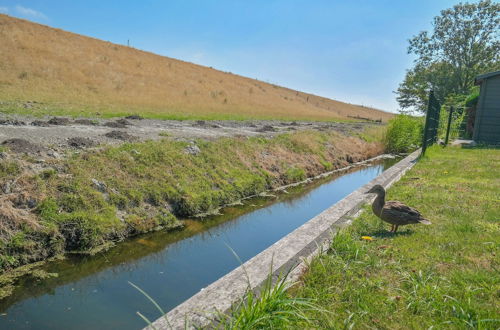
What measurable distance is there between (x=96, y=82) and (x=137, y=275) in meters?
25.4

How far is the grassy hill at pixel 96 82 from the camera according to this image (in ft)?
64.4

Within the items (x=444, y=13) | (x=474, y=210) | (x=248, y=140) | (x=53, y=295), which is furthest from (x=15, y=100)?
(x=444, y=13)

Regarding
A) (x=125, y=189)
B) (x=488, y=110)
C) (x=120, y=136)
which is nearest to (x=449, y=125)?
(x=488, y=110)

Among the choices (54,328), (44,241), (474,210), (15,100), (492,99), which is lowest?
(54,328)

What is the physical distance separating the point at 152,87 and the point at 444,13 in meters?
33.8

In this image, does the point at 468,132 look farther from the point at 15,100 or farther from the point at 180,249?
the point at 15,100

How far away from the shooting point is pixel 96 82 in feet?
89.0

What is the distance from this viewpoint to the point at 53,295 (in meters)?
4.26

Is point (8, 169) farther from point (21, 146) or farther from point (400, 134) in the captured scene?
point (400, 134)

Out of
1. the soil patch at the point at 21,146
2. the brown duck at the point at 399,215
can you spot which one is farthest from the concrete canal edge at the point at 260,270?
the soil patch at the point at 21,146

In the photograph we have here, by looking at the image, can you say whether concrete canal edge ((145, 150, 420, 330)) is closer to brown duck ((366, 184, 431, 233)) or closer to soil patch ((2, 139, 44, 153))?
brown duck ((366, 184, 431, 233))

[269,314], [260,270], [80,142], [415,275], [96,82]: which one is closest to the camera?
[269,314]

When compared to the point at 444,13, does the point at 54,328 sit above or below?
below

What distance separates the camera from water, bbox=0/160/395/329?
152 inches
